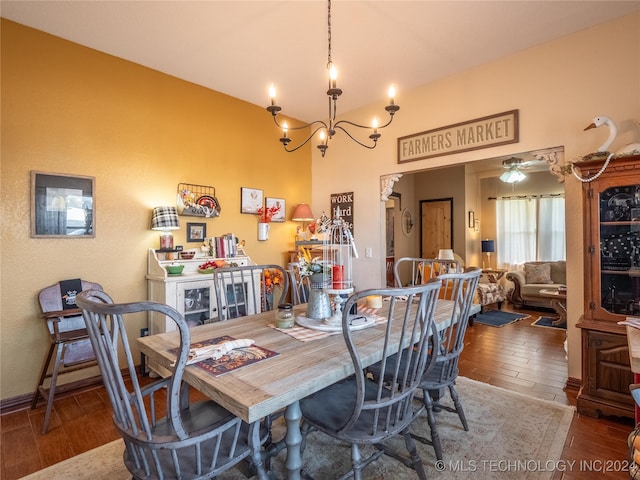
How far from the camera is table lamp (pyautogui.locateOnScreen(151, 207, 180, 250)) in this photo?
313 cm

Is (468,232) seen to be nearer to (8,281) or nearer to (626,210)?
(626,210)

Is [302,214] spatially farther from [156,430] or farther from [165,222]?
[156,430]

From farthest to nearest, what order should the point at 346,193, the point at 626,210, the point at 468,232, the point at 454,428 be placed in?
the point at 468,232
the point at 346,193
the point at 626,210
the point at 454,428

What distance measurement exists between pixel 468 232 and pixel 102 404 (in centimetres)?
641

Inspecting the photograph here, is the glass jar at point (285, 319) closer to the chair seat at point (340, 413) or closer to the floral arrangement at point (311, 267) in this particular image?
the floral arrangement at point (311, 267)

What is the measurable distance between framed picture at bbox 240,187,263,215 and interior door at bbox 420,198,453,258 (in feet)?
14.0

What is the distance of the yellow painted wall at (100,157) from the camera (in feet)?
8.36

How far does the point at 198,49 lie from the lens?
115 inches

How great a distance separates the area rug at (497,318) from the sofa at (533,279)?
0.53m

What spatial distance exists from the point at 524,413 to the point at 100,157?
13.2 ft

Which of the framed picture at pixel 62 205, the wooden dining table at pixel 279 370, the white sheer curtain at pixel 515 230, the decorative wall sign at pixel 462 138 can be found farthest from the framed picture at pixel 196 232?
the white sheer curtain at pixel 515 230

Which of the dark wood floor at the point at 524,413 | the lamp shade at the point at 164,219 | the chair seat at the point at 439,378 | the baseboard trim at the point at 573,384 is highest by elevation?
the lamp shade at the point at 164,219

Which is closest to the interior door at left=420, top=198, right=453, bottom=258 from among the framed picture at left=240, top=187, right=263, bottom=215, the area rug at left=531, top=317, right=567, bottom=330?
the area rug at left=531, top=317, right=567, bottom=330

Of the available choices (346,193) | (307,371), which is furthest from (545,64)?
(307,371)
